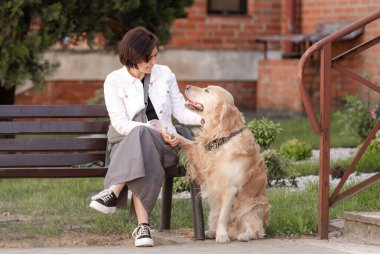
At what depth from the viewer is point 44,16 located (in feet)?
38.3

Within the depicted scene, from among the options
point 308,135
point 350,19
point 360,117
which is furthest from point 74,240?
point 350,19

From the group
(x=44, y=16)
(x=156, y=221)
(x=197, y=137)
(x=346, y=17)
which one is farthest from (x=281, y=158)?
(x=346, y=17)

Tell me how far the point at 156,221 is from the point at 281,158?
5.39 feet

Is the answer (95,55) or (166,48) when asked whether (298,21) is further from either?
(95,55)

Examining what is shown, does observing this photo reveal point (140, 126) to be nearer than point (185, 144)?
Yes

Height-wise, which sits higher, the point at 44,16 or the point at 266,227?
the point at 44,16

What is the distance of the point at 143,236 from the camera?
289 inches

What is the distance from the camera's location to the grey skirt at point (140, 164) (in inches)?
289

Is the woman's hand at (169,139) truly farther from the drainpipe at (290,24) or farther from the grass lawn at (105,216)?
the drainpipe at (290,24)

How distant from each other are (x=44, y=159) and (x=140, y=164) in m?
1.05

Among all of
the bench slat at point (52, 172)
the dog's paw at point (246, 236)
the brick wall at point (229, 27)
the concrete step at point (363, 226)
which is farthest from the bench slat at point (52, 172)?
the brick wall at point (229, 27)

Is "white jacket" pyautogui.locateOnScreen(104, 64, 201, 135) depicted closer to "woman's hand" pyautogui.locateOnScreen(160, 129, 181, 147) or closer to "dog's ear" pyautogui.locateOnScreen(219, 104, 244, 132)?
"woman's hand" pyautogui.locateOnScreen(160, 129, 181, 147)

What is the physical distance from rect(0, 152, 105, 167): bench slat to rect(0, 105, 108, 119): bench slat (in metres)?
0.29

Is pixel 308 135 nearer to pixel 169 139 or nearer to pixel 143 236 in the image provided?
pixel 169 139
